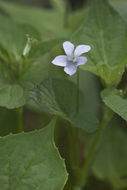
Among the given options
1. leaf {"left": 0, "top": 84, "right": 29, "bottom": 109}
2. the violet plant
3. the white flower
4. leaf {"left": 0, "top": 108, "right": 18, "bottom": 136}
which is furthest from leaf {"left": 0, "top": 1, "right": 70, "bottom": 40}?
the white flower

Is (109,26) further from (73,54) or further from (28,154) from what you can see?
(28,154)

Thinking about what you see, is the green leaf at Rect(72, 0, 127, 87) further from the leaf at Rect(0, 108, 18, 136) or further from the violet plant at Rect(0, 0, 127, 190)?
the leaf at Rect(0, 108, 18, 136)

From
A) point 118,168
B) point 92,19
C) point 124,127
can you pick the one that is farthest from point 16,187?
point 124,127

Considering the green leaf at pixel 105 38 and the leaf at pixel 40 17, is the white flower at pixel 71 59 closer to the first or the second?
the green leaf at pixel 105 38

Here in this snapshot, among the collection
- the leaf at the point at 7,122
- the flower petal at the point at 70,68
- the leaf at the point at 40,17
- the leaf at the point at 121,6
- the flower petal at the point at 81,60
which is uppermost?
the flower petal at the point at 81,60

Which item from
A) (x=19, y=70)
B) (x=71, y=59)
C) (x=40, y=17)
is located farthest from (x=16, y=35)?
(x=40, y=17)

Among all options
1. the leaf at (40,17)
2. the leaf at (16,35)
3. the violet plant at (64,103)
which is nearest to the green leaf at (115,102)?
the violet plant at (64,103)
